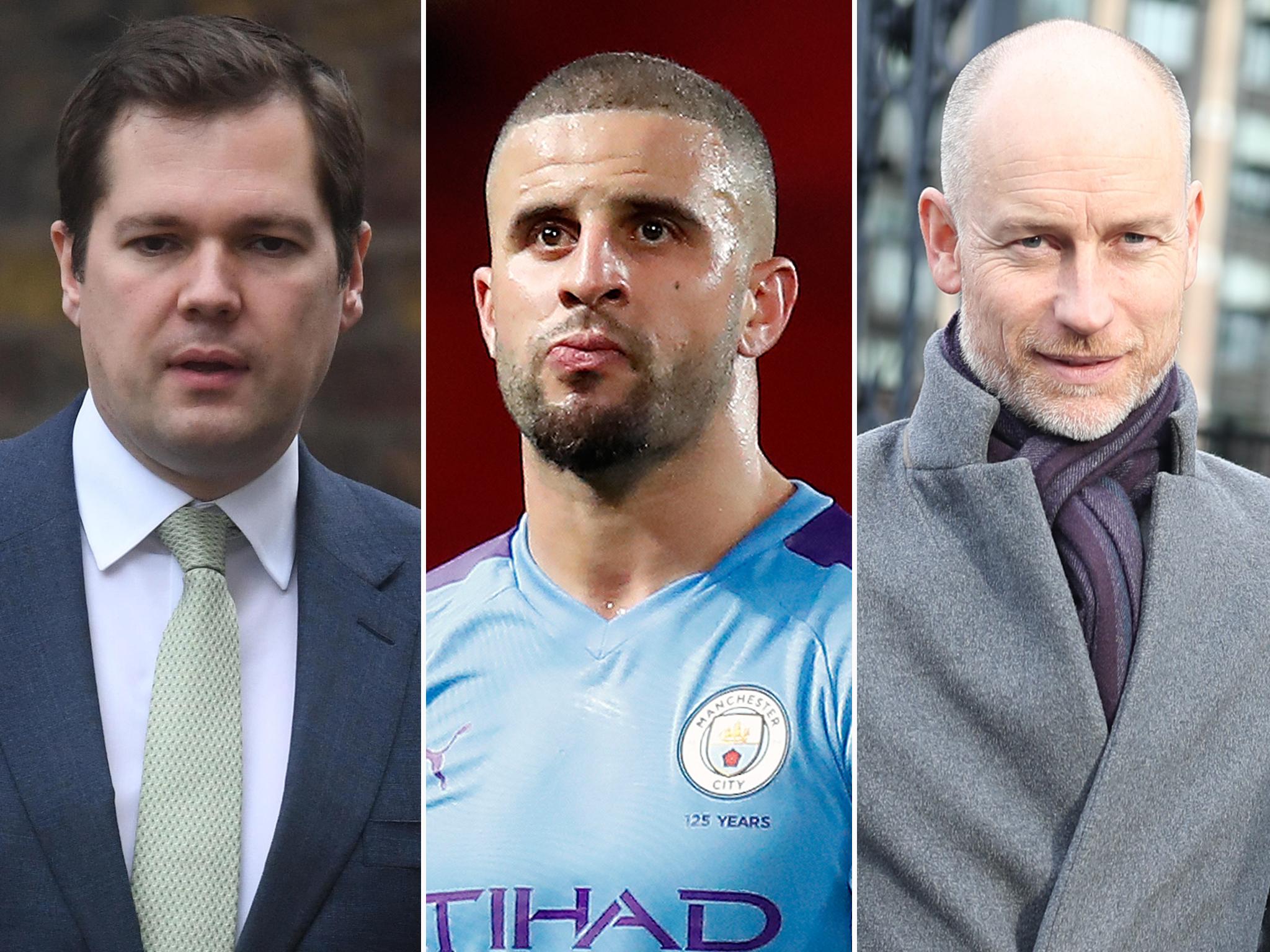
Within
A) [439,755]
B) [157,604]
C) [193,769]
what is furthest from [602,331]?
[193,769]

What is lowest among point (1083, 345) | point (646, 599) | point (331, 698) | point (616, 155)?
point (331, 698)

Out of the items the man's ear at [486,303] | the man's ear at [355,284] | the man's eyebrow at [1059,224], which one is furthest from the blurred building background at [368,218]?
the man's eyebrow at [1059,224]

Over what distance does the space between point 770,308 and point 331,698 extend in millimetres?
973

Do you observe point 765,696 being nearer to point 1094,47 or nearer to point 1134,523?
point 1134,523

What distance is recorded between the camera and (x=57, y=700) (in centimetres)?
272

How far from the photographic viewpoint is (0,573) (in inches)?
110

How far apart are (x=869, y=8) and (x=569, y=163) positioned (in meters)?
0.60

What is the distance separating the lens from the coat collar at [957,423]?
9.43 ft

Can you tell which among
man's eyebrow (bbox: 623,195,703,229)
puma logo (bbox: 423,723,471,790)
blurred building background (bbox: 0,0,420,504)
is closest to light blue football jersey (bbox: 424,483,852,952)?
puma logo (bbox: 423,723,471,790)

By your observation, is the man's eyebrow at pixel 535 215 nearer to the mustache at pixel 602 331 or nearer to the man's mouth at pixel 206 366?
the mustache at pixel 602 331

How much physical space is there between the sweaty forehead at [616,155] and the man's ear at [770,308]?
0.16 meters

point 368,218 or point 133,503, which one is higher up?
point 368,218

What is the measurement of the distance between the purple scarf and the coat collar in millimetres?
22

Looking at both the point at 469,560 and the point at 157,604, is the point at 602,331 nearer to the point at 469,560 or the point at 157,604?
the point at 469,560
